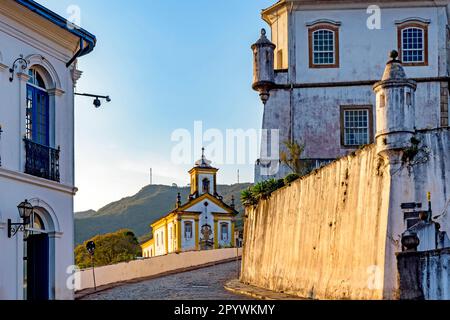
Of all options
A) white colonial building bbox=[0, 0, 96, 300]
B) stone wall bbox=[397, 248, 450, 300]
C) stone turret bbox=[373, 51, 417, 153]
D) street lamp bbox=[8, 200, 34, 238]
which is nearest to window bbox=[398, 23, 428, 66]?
stone turret bbox=[373, 51, 417, 153]

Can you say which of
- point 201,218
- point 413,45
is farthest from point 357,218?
point 201,218

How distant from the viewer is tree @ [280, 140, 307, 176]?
107ft

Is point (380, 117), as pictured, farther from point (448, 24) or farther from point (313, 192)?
point (448, 24)

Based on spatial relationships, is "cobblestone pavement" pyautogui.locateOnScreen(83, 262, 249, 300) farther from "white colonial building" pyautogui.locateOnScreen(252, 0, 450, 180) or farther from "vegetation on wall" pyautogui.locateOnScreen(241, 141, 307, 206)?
"white colonial building" pyautogui.locateOnScreen(252, 0, 450, 180)

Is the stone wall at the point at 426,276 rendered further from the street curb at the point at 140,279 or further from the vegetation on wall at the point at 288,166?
the vegetation on wall at the point at 288,166

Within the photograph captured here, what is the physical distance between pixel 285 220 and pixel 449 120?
8.93 metres

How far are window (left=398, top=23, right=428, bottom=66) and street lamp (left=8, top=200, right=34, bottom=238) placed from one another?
21.5 meters

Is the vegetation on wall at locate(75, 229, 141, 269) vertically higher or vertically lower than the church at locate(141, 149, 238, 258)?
lower

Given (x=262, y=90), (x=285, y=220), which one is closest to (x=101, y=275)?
(x=262, y=90)

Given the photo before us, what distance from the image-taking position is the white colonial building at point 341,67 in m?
33.4

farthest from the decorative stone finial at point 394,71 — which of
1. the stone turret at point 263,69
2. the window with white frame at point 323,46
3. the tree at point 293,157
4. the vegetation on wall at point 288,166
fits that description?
the window with white frame at point 323,46

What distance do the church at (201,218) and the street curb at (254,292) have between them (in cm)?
4576

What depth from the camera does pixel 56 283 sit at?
53.4ft

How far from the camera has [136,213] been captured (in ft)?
497
